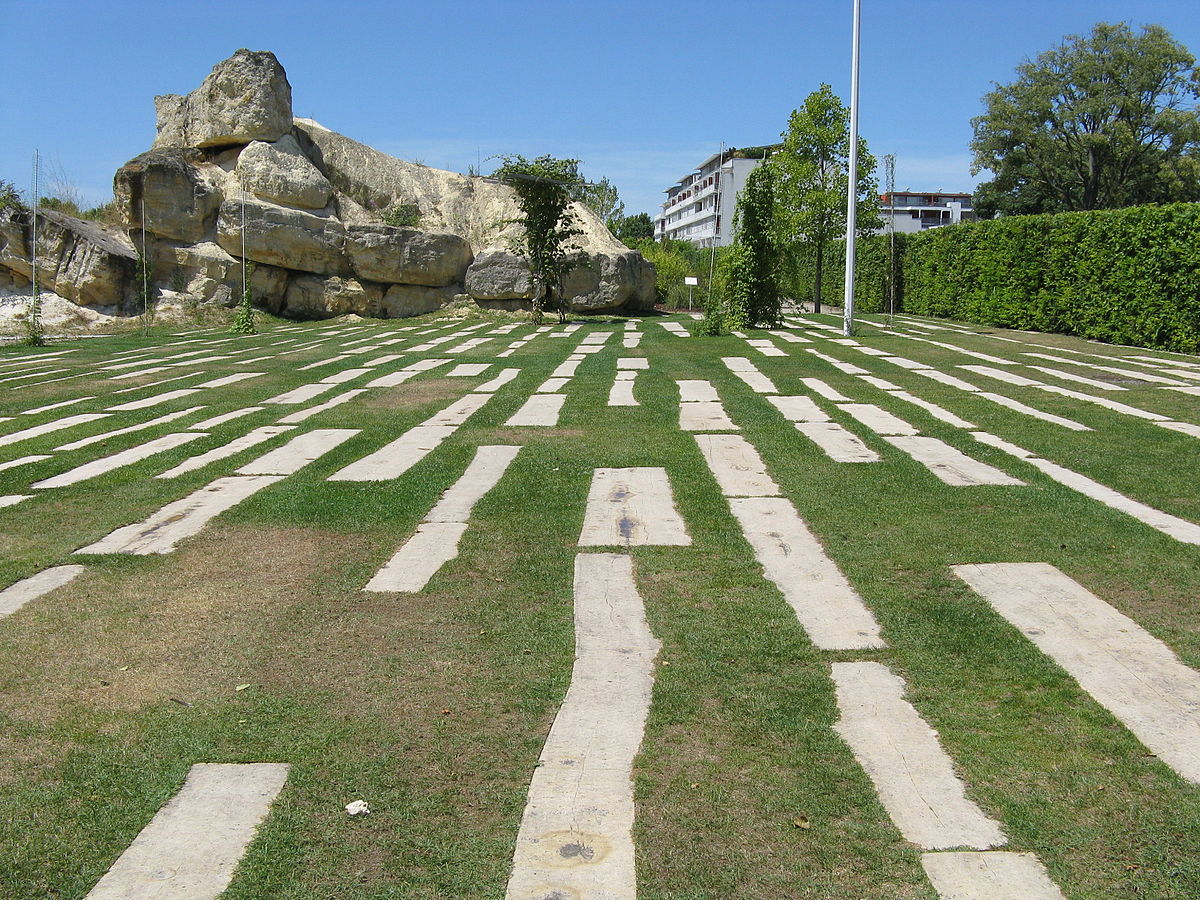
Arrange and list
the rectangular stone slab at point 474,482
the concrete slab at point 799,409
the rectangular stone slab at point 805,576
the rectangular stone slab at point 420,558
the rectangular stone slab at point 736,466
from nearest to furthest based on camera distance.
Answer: the rectangular stone slab at point 805,576
the rectangular stone slab at point 420,558
the rectangular stone slab at point 474,482
the rectangular stone slab at point 736,466
the concrete slab at point 799,409

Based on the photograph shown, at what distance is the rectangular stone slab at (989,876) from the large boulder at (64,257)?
2530 centimetres

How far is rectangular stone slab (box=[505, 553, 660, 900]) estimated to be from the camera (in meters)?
2.59

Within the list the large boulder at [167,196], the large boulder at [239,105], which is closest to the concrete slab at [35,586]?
the large boulder at [167,196]

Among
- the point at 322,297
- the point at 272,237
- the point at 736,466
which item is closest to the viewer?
the point at 736,466

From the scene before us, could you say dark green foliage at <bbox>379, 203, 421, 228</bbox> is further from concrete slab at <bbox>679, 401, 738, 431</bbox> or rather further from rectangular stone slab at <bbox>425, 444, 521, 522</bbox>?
rectangular stone slab at <bbox>425, 444, 521, 522</bbox>

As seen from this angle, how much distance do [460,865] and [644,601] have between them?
7.00 ft

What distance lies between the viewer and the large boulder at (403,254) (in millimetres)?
25625

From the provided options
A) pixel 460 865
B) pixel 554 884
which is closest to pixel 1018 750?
pixel 554 884

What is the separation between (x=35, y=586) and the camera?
486 cm

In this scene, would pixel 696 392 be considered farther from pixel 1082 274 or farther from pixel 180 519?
pixel 1082 274

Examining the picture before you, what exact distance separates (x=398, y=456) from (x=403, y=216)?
20516 millimetres

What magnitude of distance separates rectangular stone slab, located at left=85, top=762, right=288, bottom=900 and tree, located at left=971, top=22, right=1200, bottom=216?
4846cm

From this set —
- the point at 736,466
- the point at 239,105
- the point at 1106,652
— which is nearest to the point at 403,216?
the point at 239,105

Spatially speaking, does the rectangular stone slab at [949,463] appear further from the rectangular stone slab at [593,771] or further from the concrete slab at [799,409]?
the rectangular stone slab at [593,771]
